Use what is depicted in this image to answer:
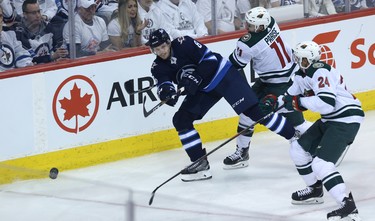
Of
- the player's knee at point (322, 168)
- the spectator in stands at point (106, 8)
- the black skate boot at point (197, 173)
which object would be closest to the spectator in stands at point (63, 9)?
the spectator in stands at point (106, 8)

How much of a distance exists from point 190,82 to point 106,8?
1.23 metres

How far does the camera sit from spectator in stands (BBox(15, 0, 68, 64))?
7613mm

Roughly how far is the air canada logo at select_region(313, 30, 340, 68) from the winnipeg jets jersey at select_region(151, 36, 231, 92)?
1885 millimetres

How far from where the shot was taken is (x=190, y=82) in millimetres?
7184

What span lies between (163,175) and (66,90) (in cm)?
96

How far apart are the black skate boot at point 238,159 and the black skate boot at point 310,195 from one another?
1.19 meters

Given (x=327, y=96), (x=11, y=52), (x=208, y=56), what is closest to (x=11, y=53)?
(x=11, y=52)

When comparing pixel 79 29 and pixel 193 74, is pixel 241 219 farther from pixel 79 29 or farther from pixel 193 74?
pixel 79 29

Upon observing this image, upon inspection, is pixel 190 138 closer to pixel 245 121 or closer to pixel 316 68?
pixel 245 121

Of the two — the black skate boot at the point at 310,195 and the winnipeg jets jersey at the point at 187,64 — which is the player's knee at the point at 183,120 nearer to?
the winnipeg jets jersey at the point at 187,64

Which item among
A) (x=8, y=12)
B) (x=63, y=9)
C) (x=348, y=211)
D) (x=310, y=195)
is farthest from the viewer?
(x=63, y=9)

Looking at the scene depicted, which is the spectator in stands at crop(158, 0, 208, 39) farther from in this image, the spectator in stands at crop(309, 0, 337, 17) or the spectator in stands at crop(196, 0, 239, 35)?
the spectator in stands at crop(309, 0, 337, 17)

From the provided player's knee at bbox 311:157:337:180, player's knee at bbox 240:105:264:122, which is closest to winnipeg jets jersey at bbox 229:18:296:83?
player's knee at bbox 240:105:264:122

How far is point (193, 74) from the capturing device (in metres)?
7.28
